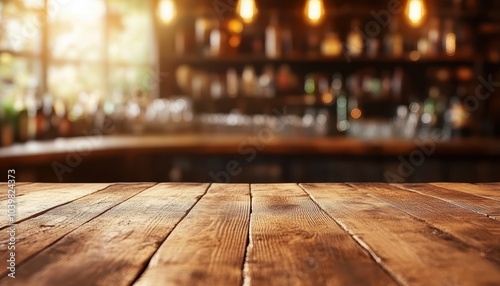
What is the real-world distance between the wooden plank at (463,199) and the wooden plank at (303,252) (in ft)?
1.17

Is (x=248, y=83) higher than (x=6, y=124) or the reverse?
higher

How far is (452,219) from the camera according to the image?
1.34m

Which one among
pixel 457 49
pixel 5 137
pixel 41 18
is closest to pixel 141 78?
pixel 41 18

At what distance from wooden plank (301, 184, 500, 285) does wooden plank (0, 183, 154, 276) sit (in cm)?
53

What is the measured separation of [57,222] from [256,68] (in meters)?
4.56

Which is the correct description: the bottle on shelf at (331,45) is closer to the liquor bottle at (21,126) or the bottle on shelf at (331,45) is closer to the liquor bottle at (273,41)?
the liquor bottle at (273,41)

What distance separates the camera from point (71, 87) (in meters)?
5.24

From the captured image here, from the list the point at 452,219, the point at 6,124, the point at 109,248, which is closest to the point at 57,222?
the point at 109,248

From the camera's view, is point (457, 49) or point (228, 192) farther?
point (457, 49)

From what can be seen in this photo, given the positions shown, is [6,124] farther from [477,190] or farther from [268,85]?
[477,190]

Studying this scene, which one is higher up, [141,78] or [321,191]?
Answer: [141,78]

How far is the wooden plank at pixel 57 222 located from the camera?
1.08 meters

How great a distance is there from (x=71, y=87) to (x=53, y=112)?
644 millimetres

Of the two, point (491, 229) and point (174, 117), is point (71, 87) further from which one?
point (491, 229)
